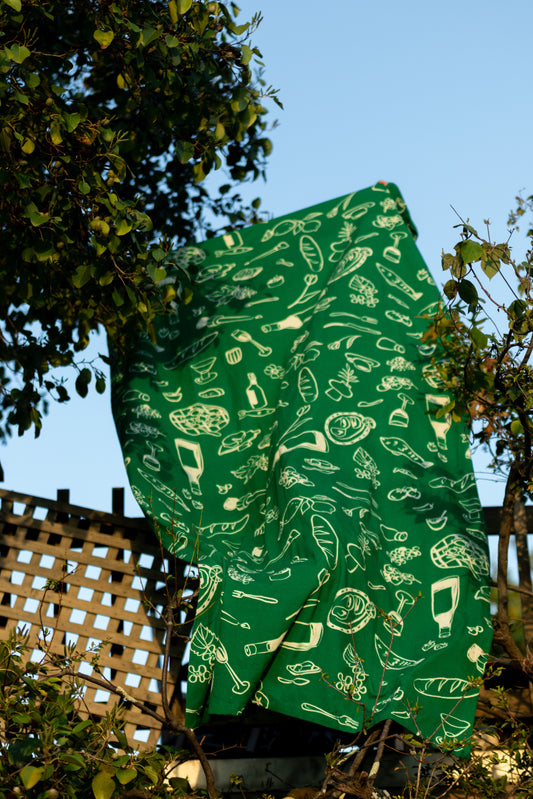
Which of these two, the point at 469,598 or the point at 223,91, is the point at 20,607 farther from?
the point at 223,91

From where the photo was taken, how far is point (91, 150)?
3.95 metres

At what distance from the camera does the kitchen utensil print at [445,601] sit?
3287mm

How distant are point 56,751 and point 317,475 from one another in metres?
1.59

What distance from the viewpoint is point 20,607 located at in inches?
152

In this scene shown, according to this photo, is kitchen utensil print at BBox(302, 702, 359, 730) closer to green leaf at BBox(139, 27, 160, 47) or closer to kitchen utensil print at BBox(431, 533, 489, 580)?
kitchen utensil print at BBox(431, 533, 489, 580)

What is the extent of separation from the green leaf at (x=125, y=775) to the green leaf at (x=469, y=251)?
176cm

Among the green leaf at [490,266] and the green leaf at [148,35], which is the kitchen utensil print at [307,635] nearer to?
the green leaf at [490,266]

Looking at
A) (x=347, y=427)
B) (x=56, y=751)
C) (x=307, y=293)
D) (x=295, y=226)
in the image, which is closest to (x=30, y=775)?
(x=56, y=751)

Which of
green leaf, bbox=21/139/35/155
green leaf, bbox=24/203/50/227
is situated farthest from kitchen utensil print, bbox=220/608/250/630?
green leaf, bbox=21/139/35/155

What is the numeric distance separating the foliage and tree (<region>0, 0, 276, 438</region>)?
171 cm

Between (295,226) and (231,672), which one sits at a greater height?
(295,226)

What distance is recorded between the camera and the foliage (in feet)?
7.70

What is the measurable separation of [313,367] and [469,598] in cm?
133

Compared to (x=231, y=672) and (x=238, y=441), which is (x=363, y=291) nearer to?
(x=238, y=441)
